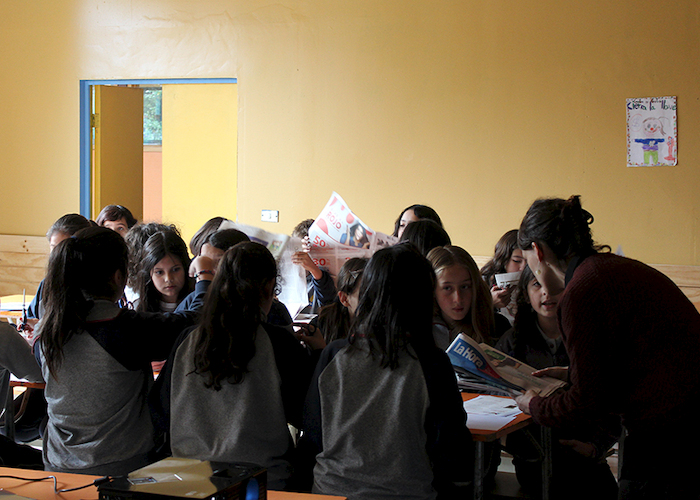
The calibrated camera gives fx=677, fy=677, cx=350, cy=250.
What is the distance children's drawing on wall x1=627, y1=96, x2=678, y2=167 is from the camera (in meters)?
4.86

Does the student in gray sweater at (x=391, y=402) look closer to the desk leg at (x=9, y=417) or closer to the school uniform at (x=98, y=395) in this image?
the school uniform at (x=98, y=395)

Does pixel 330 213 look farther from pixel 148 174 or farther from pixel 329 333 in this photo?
pixel 148 174

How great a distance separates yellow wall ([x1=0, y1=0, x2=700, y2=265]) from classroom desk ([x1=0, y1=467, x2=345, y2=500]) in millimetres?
4023

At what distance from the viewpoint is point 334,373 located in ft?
6.03

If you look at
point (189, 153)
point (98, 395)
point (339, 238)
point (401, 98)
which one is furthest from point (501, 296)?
point (189, 153)

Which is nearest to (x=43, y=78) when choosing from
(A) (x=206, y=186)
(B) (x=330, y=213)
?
(A) (x=206, y=186)

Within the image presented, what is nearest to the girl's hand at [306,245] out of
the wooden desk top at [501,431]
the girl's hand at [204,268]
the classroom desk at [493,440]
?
the girl's hand at [204,268]

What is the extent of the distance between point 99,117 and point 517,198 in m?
3.92

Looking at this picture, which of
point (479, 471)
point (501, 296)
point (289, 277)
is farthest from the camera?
point (289, 277)

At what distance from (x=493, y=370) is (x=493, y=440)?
1.22 feet

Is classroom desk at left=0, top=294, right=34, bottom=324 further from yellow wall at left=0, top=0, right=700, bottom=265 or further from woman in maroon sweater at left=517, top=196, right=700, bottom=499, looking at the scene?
woman in maroon sweater at left=517, top=196, right=700, bottom=499

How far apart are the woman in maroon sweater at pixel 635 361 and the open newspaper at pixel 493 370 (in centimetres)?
30

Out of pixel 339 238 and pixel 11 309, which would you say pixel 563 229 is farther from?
pixel 11 309

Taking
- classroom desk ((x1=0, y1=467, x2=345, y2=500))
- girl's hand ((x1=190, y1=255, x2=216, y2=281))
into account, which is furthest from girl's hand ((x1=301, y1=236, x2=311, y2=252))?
classroom desk ((x1=0, y1=467, x2=345, y2=500))
